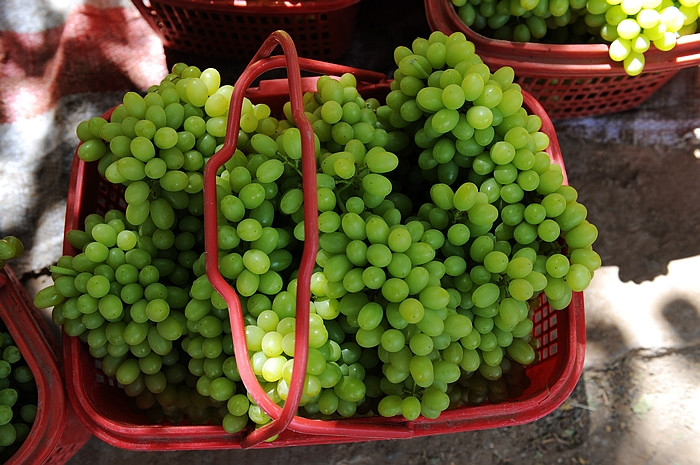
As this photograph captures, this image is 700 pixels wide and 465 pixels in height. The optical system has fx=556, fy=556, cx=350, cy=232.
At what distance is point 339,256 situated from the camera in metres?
0.95

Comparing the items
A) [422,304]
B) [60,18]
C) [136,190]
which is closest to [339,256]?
[422,304]

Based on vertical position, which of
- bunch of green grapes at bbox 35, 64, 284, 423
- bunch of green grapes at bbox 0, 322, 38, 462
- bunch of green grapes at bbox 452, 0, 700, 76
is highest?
bunch of green grapes at bbox 452, 0, 700, 76

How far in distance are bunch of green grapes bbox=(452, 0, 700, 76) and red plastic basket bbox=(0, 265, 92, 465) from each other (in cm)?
117

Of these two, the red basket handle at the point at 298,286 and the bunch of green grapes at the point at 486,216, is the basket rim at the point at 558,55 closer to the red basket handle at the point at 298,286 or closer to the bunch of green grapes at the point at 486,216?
the bunch of green grapes at the point at 486,216

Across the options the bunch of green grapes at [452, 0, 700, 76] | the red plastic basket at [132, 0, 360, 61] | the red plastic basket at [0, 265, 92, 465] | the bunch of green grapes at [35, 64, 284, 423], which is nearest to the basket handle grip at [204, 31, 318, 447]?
the bunch of green grapes at [35, 64, 284, 423]

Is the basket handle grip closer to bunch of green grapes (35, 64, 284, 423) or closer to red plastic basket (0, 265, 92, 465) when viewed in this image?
bunch of green grapes (35, 64, 284, 423)

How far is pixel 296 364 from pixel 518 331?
49 centimetres

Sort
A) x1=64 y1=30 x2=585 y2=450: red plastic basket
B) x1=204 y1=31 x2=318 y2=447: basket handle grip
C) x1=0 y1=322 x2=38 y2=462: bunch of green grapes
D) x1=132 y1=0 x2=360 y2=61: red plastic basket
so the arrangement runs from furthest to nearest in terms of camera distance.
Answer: x1=132 y1=0 x2=360 y2=61: red plastic basket < x1=0 y1=322 x2=38 y2=462: bunch of green grapes < x1=64 y1=30 x2=585 y2=450: red plastic basket < x1=204 y1=31 x2=318 y2=447: basket handle grip

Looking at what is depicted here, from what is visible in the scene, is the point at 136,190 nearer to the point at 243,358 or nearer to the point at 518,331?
the point at 243,358

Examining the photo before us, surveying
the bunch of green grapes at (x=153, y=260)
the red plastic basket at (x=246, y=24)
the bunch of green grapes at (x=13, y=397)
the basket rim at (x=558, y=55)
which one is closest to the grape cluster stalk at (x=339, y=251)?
the bunch of green grapes at (x=153, y=260)

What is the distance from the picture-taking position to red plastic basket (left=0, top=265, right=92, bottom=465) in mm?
1038

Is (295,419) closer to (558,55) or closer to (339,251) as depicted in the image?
(339,251)

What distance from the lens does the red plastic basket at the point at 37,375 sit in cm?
104

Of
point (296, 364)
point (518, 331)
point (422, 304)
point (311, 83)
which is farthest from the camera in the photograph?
point (311, 83)
